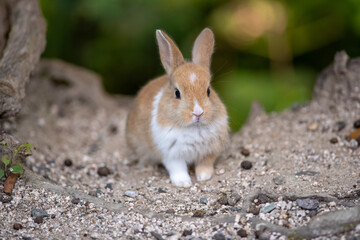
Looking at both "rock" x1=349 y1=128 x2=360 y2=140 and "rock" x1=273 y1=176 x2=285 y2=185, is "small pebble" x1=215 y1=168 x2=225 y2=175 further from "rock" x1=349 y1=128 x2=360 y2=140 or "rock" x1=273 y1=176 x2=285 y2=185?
"rock" x1=349 y1=128 x2=360 y2=140

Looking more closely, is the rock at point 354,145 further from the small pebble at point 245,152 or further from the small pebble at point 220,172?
the small pebble at point 220,172

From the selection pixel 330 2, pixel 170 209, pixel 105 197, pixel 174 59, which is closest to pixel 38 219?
pixel 105 197

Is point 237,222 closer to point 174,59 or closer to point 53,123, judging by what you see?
point 174,59

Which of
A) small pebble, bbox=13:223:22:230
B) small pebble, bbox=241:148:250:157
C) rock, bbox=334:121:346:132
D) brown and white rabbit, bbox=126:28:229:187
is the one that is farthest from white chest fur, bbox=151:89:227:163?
small pebble, bbox=13:223:22:230

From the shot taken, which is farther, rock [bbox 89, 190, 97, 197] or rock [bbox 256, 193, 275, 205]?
rock [bbox 89, 190, 97, 197]

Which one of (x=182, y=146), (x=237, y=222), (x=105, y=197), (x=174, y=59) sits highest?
(x=174, y=59)

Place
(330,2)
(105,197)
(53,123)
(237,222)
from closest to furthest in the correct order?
(237,222), (105,197), (53,123), (330,2)
